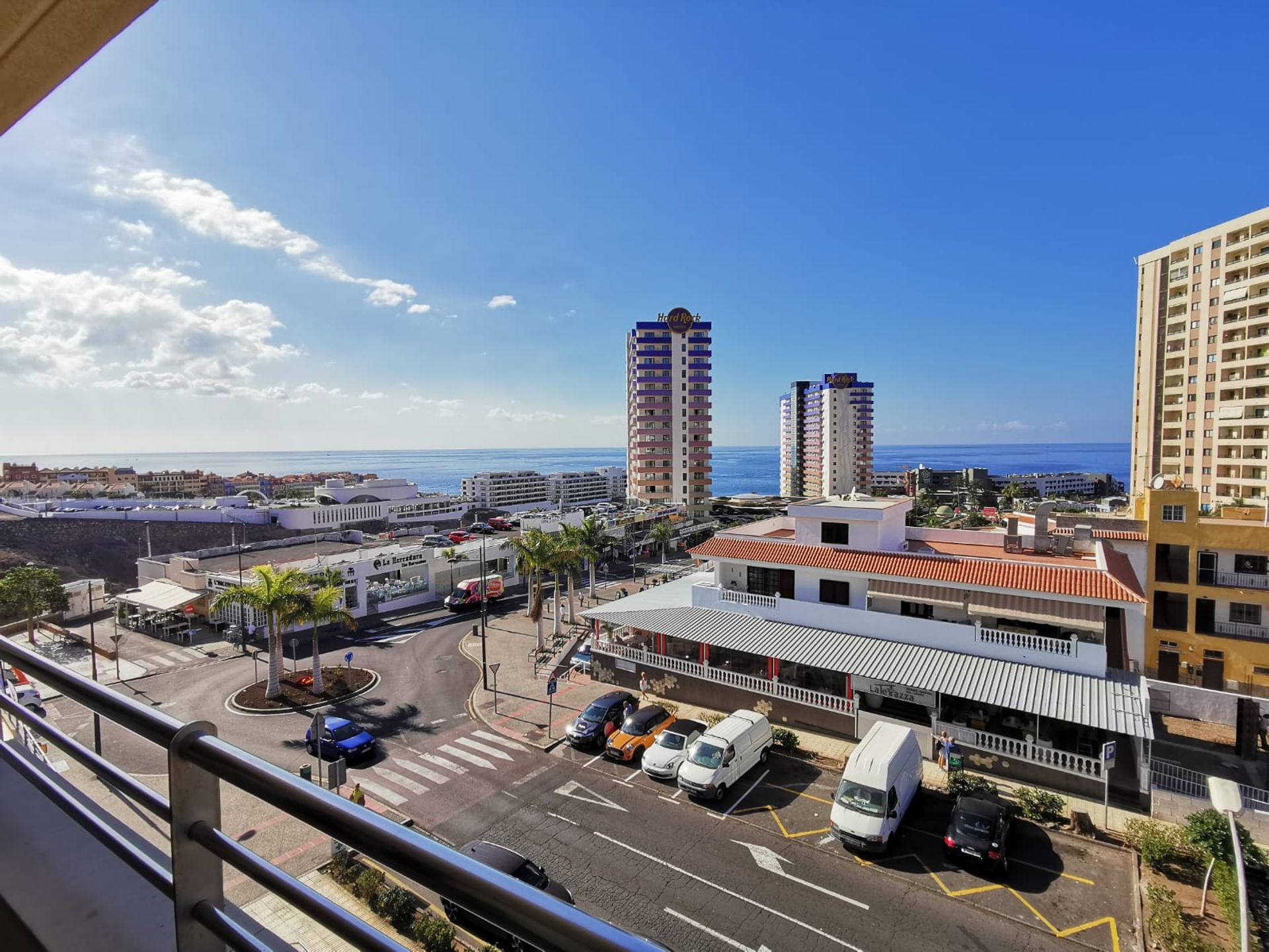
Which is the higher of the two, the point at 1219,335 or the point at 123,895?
the point at 1219,335

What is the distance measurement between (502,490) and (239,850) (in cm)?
10999

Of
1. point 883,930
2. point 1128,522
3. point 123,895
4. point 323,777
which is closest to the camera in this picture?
point 123,895

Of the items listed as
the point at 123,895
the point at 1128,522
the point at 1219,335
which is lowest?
the point at 1128,522

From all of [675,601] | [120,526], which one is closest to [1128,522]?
[675,601]

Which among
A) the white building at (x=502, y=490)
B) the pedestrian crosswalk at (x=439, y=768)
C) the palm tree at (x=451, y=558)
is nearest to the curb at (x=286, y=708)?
the pedestrian crosswalk at (x=439, y=768)

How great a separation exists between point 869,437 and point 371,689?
111142 mm

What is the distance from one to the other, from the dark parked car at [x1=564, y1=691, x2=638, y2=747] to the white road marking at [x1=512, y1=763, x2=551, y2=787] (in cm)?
137

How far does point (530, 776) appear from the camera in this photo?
17.1 meters

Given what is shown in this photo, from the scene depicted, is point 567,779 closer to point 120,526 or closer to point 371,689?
point 371,689

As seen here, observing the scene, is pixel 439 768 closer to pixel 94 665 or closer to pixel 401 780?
pixel 401 780

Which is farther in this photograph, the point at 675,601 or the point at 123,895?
the point at 675,601

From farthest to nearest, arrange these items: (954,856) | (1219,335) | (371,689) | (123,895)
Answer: (1219,335) → (371,689) → (954,856) → (123,895)

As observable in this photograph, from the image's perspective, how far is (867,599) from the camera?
21234mm

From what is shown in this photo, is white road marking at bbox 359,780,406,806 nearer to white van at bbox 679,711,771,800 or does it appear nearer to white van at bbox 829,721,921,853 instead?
white van at bbox 679,711,771,800
